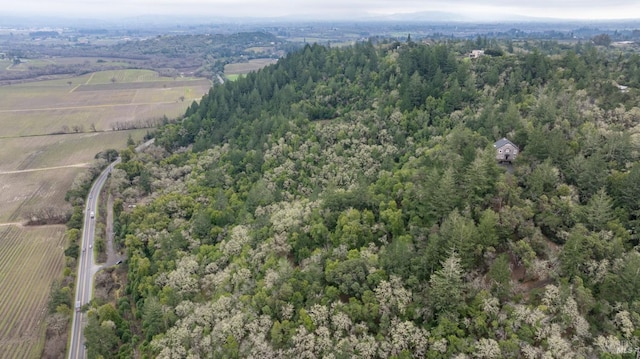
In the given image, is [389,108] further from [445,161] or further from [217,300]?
[217,300]

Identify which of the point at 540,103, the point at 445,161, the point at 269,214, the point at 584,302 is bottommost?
the point at 269,214

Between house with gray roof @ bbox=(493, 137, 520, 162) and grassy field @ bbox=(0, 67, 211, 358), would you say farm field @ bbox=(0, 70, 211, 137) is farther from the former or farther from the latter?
house with gray roof @ bbox=(493, 137, 520, 162)

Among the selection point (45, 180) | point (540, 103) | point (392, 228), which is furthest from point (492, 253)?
point (45, 180)

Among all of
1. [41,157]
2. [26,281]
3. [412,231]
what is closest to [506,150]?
[412,231]

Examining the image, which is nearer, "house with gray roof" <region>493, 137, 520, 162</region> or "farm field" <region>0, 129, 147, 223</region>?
"house with gray roof" <region>493, 137, 520, 162</region>

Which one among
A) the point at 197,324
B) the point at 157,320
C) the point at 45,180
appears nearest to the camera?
the point at 197,324

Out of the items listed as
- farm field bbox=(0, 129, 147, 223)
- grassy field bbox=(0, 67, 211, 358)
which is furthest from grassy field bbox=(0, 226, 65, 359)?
farm field bbox=(0, 129, 147, 223)

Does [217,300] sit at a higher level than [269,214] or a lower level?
lower
